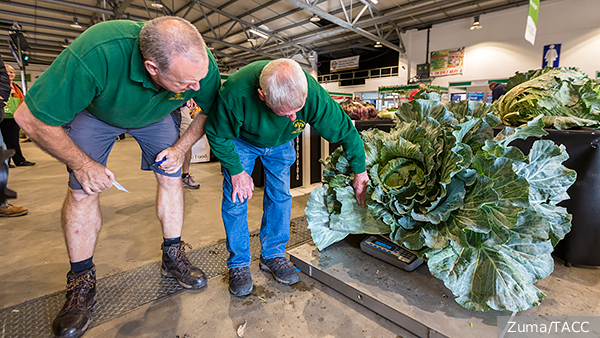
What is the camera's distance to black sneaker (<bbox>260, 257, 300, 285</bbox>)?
1701mm

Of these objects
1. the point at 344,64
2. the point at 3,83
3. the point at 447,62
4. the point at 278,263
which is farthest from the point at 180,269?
the point at 344,64

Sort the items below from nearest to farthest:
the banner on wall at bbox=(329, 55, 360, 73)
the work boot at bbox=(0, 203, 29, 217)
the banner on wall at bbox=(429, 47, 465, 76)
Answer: the work boot at bbox=(0, 203, 29, 217), the banner on wall at bbox=(429, 47, 465, 76), the banner on wall at bbox=(329, 55, 360, 73)

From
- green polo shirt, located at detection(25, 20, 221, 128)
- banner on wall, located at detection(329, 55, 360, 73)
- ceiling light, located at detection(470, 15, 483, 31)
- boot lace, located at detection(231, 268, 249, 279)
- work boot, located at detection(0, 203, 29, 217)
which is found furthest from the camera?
banner on wall, located at detection(329, 55, 360, 73)

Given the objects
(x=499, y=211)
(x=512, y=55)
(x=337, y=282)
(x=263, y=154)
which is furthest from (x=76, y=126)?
(x=512, y=55)

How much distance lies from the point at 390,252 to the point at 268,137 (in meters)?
0.94

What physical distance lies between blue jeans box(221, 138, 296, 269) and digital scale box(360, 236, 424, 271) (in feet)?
1.70

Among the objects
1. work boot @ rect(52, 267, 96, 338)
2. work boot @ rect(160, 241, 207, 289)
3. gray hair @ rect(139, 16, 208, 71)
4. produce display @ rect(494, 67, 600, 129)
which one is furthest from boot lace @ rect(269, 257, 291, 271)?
produce display @ rect(494, 67, 600, 129)

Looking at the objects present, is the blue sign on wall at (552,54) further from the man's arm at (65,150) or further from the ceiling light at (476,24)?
the man's arm at (65,150)

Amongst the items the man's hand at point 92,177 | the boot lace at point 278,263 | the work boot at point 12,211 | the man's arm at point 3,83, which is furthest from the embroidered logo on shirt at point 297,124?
the work boot at point 12,211

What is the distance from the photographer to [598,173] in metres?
1.62

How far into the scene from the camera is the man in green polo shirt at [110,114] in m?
1.16

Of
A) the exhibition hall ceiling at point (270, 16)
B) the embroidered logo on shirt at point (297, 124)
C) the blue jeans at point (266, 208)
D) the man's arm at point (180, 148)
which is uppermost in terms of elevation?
the exhibition hall ceiling at point (270, 16)

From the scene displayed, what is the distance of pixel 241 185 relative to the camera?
157 centimetres

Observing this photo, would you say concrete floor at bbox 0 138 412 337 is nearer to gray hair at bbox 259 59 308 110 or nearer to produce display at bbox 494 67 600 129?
gray hair at bbox 259 59 308 110
